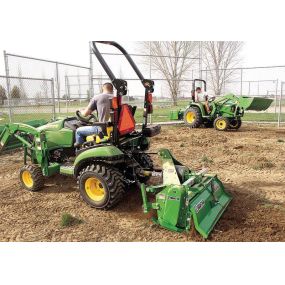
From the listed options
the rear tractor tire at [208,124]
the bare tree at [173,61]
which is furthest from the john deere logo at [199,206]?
the bare tree at [173,61]

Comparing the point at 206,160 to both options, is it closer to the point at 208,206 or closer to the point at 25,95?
the point at 208,206

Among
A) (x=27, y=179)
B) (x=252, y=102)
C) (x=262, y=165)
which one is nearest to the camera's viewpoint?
(x=27, y=179)

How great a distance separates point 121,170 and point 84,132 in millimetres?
885

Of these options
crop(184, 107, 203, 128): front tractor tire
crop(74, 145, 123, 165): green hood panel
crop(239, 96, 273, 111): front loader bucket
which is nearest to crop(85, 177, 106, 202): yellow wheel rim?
crop(74, 145, 123, 165): green hood panel

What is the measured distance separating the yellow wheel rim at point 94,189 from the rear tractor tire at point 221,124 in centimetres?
840

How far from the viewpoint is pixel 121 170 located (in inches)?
186

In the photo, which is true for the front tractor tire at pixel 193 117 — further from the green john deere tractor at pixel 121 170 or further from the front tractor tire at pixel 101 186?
the front tractor tire at pixel 101 186

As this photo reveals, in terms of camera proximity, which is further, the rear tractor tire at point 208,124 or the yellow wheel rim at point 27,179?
the rear tractor tire at point 208,124

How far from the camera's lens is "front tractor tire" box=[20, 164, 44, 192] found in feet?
17.2

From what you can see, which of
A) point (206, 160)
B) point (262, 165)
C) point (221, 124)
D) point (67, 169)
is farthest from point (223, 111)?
point (67, 169)

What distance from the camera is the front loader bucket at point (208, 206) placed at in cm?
353

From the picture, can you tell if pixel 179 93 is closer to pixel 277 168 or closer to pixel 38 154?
pixel 277 168

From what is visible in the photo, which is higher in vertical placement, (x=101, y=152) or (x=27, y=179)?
(x=101, y=152)

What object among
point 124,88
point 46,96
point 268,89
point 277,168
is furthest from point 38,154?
point 268,89
